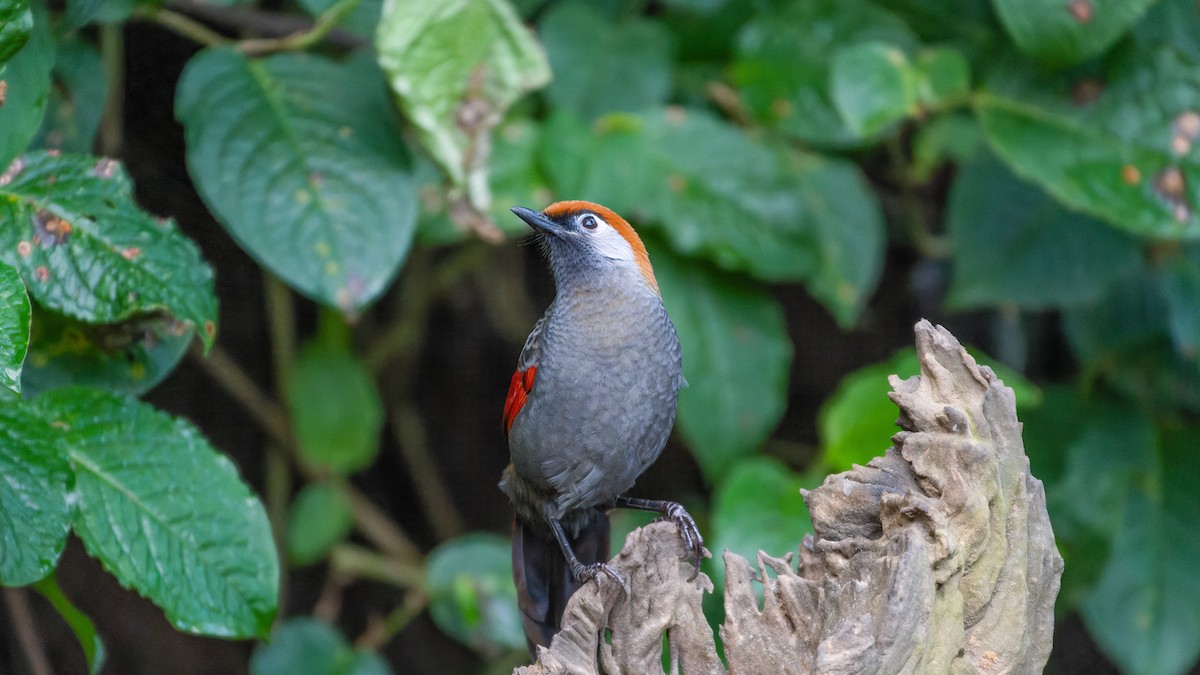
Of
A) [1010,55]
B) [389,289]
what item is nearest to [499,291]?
[389,289]

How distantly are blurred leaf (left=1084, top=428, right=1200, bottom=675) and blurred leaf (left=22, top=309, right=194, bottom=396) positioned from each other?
238 centimetres

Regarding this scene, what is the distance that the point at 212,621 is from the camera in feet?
5.92

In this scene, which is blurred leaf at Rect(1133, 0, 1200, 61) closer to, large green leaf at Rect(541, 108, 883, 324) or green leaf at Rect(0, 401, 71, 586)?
large green leaf at Rect(541, 108, 883, 324)

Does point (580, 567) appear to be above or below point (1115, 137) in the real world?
below

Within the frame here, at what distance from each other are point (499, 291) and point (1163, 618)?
7.29 ft

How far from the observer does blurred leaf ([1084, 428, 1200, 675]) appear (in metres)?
2.84

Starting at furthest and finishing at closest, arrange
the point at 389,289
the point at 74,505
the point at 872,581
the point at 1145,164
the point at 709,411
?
the point at 389,289
the point at 709,411
the point at 1145,164
the point at 74,505
the point at 872,581

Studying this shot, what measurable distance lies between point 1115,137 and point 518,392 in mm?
1705

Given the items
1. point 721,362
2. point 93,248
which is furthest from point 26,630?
point 721,362

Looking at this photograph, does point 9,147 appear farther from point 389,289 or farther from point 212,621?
point 389,289

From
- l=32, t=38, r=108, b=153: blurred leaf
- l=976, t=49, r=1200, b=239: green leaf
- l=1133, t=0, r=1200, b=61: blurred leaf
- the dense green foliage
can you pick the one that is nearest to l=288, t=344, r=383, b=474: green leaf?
the dense green foliage

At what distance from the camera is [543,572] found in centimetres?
200

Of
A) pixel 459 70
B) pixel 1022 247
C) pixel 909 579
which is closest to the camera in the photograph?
pixel 909 579

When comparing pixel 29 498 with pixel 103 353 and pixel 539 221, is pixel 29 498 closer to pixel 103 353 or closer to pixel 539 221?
pixel 103 353
